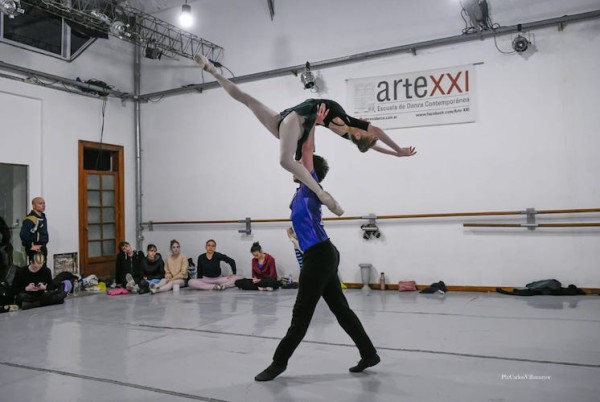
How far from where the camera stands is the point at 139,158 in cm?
889

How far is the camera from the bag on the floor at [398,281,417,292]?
637cm

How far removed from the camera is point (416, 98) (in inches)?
258

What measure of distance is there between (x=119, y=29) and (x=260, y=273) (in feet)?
13.3

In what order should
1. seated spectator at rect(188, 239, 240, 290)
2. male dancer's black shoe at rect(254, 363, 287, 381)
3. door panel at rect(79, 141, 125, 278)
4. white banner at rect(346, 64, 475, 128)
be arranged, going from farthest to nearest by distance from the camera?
1. door panel at rect(79, 141, 125, 278)
2. seated spectator at rect(188, 239, 240, 290)
3. white banner at rect(346, 64, 475, 128)
4. male dancer's black shoe at rect(254, 363, 287, 381)

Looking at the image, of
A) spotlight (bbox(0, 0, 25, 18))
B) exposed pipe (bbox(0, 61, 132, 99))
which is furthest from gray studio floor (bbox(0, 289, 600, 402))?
exposed pipe (bbox(0, 61, 132, 99))

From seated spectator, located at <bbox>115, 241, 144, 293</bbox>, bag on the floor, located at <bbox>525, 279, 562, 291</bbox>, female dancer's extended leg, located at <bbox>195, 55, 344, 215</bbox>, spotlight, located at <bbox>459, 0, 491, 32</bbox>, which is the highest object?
spotlight, located at <bbox>459, 0, 491, 32</bbox>

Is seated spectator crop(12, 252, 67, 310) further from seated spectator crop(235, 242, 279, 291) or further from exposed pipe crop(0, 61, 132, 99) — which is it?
exposed pipe crop(0, 61, 132, 99)

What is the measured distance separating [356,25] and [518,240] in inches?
148

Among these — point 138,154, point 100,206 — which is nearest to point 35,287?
point 100,206

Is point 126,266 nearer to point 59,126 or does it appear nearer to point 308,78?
point 59,126

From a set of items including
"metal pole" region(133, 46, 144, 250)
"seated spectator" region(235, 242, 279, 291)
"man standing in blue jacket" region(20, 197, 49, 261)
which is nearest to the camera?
"man standing in blue jacket" region(20, 197, 49, 261)

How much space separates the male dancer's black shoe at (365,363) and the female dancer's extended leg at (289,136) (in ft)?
3.31

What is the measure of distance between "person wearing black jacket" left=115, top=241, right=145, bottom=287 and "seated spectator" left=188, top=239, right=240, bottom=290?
95cm

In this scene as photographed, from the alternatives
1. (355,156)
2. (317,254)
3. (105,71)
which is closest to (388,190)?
(355,156)
